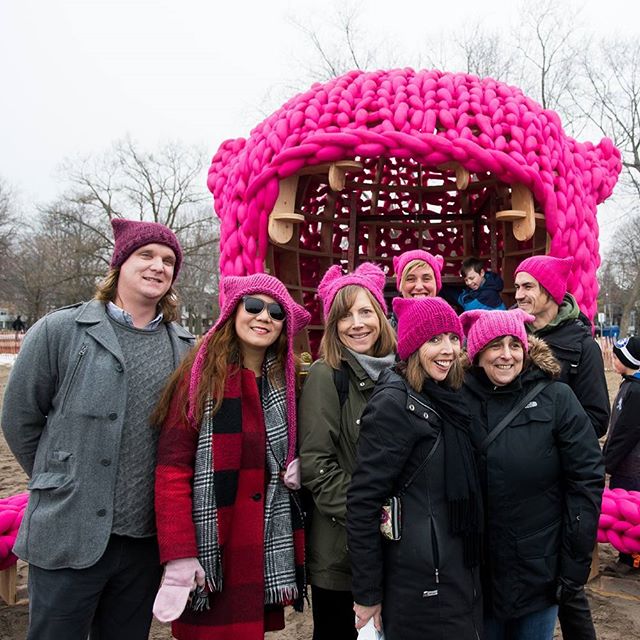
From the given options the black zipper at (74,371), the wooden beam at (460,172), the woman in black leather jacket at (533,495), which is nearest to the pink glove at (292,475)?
the woman in black leather jacket at (533,495)

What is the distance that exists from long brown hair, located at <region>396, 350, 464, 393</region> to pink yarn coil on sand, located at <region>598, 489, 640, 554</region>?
1417 millimetres

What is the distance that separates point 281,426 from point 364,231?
3247 mm

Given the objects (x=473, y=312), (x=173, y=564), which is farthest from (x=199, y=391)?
(x=473, y=312)

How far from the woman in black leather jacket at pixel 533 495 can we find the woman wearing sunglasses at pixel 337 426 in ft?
1.19

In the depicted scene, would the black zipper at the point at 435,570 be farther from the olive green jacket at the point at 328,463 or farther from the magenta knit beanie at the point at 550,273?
the magenta knit beanie at the point at 550,273

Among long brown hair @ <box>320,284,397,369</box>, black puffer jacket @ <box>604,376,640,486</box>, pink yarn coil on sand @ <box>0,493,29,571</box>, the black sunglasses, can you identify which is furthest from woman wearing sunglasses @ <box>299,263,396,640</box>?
black puffer jacket @ <box>604,376,640,486</box>

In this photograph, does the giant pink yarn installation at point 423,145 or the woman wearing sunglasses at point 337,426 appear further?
the giant pink yarn installation at point 423,145

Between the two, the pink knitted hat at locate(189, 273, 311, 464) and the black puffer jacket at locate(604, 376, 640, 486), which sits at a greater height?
the pink knitted hat at locate(189, 273, 311, 464)

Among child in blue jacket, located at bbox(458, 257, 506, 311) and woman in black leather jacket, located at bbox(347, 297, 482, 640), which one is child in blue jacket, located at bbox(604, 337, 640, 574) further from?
woman in black leather jacket, located at bbox(347, 297, 482, 640)

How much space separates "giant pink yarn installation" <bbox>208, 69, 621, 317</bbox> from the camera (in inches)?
115

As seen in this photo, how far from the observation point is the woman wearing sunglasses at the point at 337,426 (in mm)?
1735

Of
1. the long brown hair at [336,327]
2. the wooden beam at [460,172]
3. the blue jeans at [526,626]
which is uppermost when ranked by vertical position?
the wooden beam at [460,172]

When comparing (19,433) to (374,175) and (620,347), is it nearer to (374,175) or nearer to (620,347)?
(620,347)

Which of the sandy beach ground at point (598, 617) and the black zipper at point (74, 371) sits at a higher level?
the black zipper at point (74, 371)
